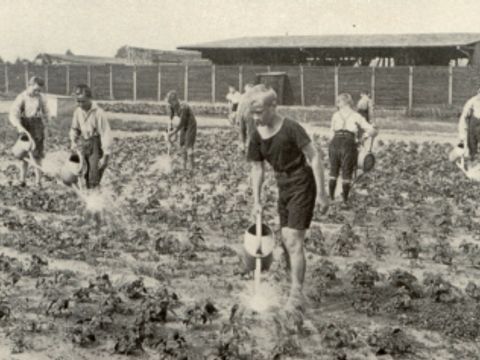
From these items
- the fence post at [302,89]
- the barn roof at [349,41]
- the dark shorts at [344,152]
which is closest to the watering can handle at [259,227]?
the dark shorts at [344,152]

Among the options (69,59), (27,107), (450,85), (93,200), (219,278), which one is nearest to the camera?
(219,278)

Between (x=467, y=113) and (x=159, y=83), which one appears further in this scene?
(x=159, y=83)

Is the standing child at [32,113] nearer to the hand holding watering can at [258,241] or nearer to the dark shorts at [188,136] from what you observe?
the dark shorts at [188,136]

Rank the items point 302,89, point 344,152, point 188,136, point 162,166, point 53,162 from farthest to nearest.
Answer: point 302,89, point 162,166, point 53,162, point 188,136, point 344,152

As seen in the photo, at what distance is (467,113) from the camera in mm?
12273

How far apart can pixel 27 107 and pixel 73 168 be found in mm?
2604

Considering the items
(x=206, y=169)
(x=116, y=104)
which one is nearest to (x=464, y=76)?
(x=116, y=104)

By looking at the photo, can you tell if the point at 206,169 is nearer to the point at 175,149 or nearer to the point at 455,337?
the point at 175,149

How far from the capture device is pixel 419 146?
20.1 m

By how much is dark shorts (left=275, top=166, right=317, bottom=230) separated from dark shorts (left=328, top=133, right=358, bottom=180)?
4404mm

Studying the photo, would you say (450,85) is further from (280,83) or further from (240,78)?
(240,78)

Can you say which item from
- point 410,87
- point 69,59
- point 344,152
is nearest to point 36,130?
→ point 344,152

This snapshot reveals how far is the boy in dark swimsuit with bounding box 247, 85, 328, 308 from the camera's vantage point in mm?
6098

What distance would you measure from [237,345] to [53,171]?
8919mm
